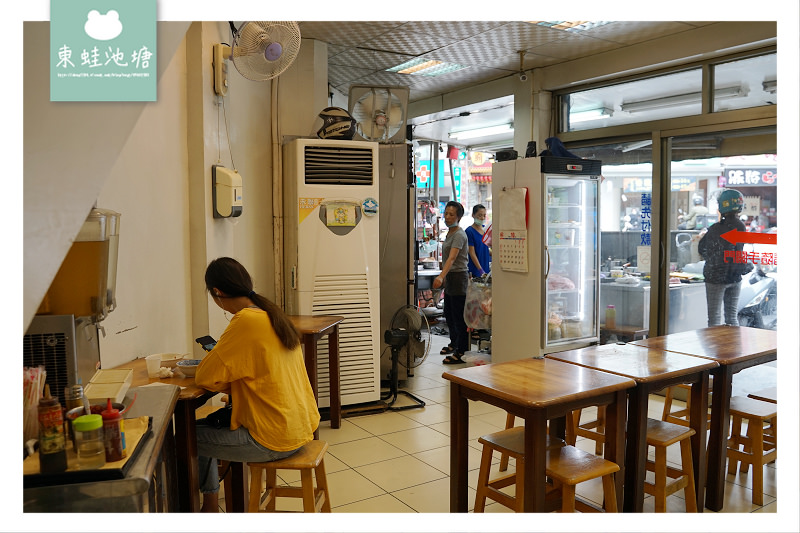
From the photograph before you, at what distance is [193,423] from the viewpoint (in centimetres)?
278

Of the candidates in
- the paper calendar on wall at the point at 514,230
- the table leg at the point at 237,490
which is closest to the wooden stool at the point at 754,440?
the paper calendar on wall at the point at 514,230

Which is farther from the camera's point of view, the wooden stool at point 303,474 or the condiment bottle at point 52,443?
the wooden stool at point 303,474

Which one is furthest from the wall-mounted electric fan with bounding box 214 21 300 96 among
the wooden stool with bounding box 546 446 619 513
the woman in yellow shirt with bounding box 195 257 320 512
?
the wooden stool with bounding box 546 446 619 513

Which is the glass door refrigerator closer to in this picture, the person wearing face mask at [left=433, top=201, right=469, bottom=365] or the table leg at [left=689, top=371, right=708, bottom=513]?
the person wearing face mask at [left=433, top=201, right=469, bottom=365]

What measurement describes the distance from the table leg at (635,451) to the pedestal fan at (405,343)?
7.73 feet

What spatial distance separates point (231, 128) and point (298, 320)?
1.46 metres

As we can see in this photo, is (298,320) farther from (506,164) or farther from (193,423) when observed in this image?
(506,164)

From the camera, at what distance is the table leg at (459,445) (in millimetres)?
3059

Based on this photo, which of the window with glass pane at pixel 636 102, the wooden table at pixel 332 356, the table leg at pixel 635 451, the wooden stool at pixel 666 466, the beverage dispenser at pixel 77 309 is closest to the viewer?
the beverage dispenser at pixel 77 309

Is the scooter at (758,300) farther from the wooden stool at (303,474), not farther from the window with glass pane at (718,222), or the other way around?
the wooden stool at (303,474)

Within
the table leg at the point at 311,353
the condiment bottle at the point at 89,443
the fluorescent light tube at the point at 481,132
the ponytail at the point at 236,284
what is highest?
the fluorescent light tube at the point at 481,132

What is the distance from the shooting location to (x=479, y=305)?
675 cm

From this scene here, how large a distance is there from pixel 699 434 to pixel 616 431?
72cm
